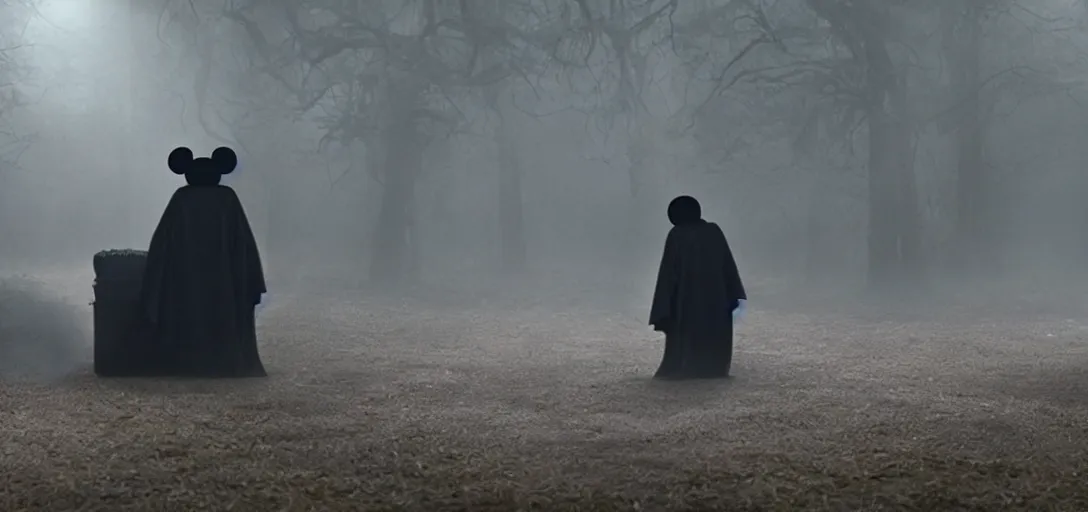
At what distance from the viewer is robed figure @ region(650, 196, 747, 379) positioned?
6223 mm

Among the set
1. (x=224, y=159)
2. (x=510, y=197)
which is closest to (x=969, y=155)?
(x=510, y=197)

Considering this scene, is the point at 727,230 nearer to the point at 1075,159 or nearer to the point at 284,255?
the point at 1075,159

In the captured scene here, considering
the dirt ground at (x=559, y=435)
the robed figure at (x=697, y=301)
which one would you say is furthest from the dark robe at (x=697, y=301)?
the dirt ground at (x=559, y=435)

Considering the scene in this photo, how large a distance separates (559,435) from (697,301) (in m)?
2.01

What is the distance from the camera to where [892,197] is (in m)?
12.8

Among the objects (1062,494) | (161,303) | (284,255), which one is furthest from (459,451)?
(284,255)

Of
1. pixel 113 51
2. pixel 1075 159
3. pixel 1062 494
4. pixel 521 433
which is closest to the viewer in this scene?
pixel 1062 494

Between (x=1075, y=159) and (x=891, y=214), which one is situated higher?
(x=1075, y=159)

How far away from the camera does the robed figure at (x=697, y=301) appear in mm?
6223

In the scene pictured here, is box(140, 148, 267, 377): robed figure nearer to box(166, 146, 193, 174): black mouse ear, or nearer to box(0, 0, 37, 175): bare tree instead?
box(166, 146, 193, 174): black mouse ear

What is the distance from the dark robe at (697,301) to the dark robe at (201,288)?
8.74 ft

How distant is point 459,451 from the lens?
13.7 feet

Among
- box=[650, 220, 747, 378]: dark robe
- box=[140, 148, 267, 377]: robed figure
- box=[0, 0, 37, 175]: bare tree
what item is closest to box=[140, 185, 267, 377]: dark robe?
box=[140, 148, 267, 377]: robed figure

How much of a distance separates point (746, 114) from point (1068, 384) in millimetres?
10352
